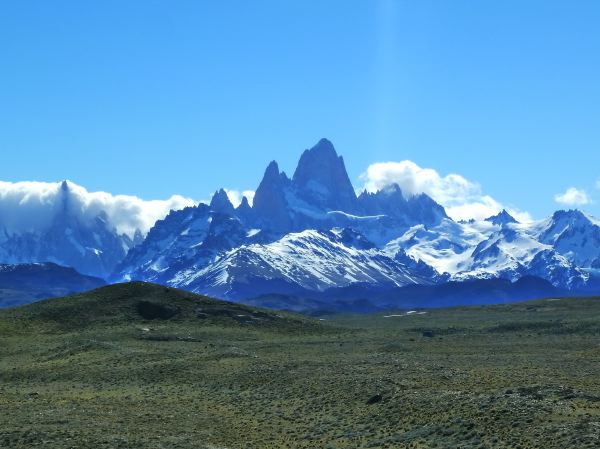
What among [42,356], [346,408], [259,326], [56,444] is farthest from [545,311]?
[56,444]

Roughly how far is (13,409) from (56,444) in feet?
52.6

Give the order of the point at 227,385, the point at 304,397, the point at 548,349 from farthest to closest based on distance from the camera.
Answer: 1. the point at 548,349
2. the point at 227,385
3. the point at 304,397

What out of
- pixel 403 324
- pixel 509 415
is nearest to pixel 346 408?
pixel 509 415

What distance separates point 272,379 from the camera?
80750mm

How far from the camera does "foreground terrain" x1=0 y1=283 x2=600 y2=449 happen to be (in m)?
56.1

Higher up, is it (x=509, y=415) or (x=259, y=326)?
(x=259, y=326)

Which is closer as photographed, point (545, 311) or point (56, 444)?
point (56, 444)

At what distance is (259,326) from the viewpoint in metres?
137

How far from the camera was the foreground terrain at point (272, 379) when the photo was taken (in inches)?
2208

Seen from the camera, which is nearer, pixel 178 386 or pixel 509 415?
pixel 509 415

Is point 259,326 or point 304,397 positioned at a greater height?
point 259,326

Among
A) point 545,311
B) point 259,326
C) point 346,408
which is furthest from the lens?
point 545,311

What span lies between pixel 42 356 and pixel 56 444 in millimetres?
52142

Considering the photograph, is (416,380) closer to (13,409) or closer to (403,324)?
(13,409)
